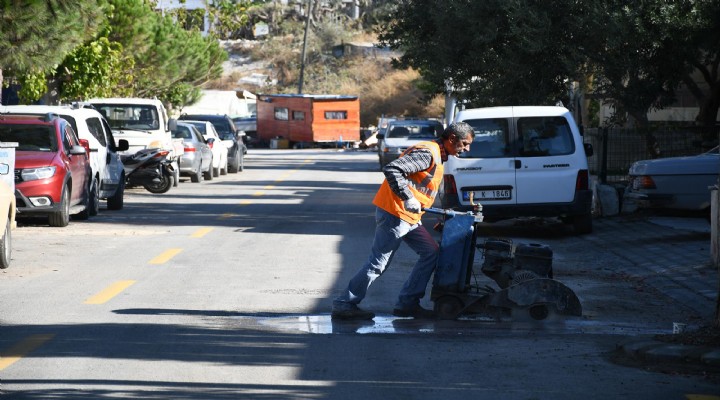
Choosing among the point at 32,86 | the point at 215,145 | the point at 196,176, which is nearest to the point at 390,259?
the point at 32,86

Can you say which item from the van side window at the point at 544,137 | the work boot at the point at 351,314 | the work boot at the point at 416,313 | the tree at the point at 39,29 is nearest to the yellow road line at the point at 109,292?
the work boot at the point at 351,314

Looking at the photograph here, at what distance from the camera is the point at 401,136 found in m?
39.6

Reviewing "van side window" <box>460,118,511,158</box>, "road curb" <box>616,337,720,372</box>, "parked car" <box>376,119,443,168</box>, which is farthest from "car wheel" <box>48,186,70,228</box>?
"parked car" <box>376,119,443,168</box>

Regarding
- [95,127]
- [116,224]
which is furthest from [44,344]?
[95,127]

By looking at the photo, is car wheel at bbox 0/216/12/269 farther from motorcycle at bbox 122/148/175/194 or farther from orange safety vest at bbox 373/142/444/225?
motorcycle at bbox 122/148/175/194

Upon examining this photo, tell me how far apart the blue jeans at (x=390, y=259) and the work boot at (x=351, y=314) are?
25 mm

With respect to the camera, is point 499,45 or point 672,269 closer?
point 672,269

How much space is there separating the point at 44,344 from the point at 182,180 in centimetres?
2552

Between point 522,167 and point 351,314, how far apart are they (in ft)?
25.4

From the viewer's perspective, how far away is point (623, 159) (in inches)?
1007

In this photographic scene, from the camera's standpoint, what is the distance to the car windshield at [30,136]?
18562 millimetres

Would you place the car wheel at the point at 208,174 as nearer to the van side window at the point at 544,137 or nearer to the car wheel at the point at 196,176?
the car wheel at the point at 196,176

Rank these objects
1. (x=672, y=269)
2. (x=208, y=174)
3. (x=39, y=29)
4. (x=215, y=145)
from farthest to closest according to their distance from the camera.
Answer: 1. (x=215, y=145)
2. (x=208, y=174)
3. (x=39, y=29)
4. (x=672, y=269)

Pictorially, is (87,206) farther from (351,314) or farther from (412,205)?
(412,205)
